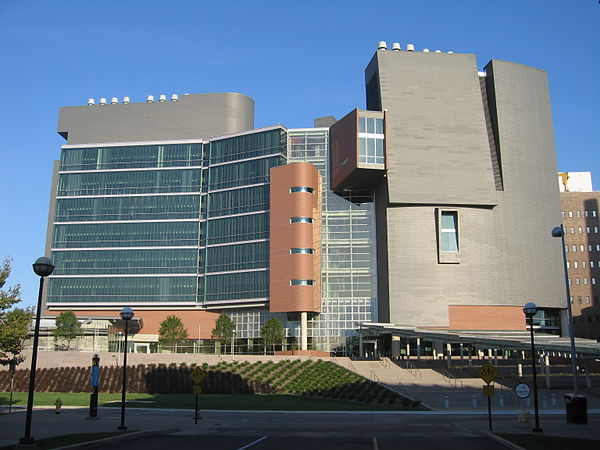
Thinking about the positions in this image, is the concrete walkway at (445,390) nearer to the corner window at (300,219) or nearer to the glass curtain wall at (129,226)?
the corner window at (300,219)

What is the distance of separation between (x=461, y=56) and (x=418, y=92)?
9348 mm

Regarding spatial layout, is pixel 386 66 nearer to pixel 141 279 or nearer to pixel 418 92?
pixel 418 92

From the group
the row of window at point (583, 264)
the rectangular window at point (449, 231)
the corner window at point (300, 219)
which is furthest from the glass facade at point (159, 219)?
the row of window at point (583, 264)

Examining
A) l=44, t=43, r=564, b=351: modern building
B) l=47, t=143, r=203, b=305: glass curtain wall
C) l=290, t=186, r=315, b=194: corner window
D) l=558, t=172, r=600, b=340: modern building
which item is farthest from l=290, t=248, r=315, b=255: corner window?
l=558, t=172, r=600, b=340: modern building

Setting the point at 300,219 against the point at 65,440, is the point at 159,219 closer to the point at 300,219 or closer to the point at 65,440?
the point at 300,219

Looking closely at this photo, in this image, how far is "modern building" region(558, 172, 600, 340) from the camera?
435 feet

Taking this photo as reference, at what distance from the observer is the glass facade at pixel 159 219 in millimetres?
102750

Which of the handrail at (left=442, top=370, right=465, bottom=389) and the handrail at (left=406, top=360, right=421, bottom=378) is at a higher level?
the handrail at (left=406, top=360, right=421, bottom=378)

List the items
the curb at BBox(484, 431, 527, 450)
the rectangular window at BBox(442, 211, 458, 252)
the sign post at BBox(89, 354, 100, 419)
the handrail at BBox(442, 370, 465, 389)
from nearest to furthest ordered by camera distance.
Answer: the curb at BBox(484, 431, 527, 450) → the sign post at BBox(89, 354, 100, 419) → the handrail at BBox(442, 370, 465, 389) → the rectangular window at BBox(442, 211, 458, 252)

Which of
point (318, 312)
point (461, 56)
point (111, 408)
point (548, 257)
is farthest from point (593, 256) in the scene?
point (111, 408)

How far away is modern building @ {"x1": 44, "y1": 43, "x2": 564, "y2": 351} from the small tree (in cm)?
310

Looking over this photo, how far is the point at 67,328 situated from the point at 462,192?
203ft

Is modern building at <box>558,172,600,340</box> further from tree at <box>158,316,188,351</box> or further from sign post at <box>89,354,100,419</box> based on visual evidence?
sign post at <box>89,354,100,419</box>

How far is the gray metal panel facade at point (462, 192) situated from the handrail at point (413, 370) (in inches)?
525
